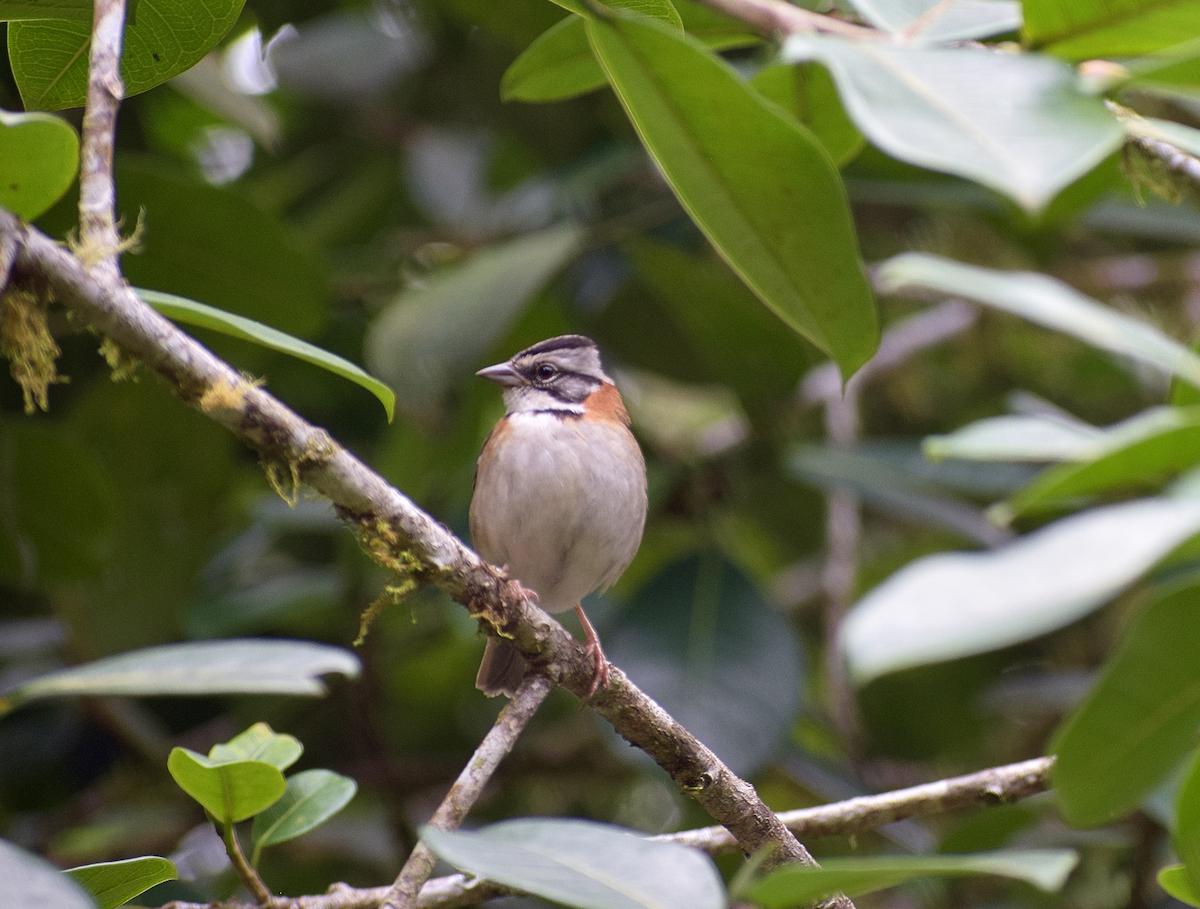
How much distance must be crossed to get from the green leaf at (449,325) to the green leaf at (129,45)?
4.29 ft

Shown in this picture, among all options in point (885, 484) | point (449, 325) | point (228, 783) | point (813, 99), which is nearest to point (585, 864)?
point (228, 783)

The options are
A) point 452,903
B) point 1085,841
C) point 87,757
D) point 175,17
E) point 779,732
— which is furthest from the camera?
point 87,757

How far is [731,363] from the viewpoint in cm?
366

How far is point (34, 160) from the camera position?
1.31 metres

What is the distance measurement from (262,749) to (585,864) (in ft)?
2.77

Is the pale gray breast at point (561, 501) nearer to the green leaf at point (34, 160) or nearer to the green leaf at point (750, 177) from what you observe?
the green leaf at point (750, 177)

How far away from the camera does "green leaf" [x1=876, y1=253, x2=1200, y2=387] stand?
1192mm

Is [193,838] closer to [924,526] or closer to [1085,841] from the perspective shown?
[1085,841]

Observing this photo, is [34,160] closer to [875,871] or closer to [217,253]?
[875,871]

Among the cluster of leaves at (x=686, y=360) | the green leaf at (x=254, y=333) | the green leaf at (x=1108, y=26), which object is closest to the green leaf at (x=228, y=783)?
the cluster of leaves at (x=686, y=360)

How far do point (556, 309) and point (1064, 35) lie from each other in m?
2.71

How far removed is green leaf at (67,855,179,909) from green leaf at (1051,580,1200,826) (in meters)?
1.30

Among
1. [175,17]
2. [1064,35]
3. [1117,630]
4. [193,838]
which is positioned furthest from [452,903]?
[1117,630]

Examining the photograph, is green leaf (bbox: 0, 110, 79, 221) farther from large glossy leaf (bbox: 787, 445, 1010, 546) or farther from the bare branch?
large glossy leaf (bbox: 787, 445, 1010, 546)
